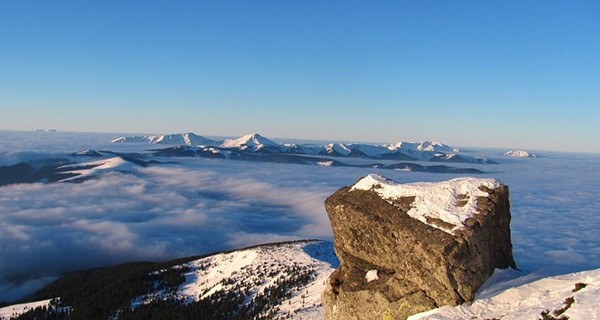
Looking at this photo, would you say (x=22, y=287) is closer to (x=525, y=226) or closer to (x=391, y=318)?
(x=391, y=318)

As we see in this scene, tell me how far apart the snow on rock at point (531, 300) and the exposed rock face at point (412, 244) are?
2.44 ft

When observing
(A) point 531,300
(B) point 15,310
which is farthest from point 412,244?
(B) point 15,310

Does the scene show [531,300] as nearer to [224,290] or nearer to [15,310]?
[224,290]

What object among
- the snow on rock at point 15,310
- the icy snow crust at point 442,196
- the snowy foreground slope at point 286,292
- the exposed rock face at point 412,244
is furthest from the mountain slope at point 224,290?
the icy snow crust at point 442,196

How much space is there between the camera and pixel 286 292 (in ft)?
203

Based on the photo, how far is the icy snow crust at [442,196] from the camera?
21219 millimetres

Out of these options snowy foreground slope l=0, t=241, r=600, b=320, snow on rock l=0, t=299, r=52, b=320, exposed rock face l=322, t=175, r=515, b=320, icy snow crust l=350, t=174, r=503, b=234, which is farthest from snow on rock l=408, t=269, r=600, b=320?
snow on rock l=0, t=299, r=52, b=320

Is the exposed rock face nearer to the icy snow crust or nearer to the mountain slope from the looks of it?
the icy snow crust

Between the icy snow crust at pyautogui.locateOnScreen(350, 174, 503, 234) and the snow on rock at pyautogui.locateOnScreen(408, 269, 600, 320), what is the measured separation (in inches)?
140

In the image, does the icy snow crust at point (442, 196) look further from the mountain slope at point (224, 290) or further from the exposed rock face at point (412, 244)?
the mountain slope at point (224, 290)

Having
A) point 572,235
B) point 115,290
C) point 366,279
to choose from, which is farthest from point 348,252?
point 572,235

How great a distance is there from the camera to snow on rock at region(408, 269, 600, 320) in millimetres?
16375

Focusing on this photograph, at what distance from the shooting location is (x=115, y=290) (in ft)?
312

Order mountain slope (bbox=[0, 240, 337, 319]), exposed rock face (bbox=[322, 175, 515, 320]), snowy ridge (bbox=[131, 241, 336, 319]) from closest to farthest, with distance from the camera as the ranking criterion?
exposed rock face (bbox=[322, 175, 515, 320]) < snowy ridge (bbox=[131, 241, 336, 319]) < mountain slope (bbox=[0, 240, 337, 319])
